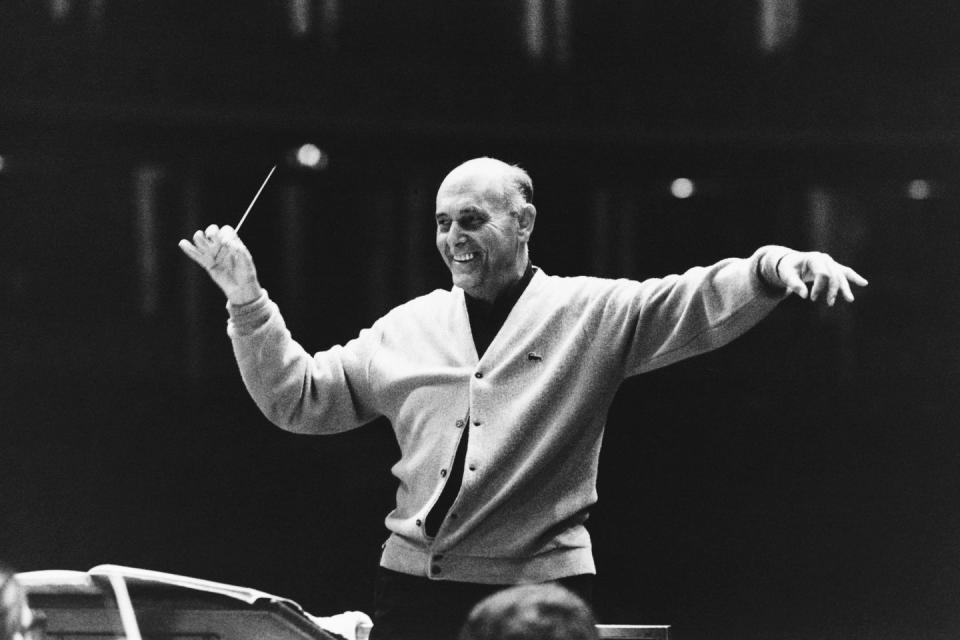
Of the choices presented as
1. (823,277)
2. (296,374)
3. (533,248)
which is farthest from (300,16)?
(823,277)

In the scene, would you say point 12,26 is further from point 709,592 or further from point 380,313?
point 709,592

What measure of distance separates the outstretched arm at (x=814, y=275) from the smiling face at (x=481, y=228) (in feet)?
1.43

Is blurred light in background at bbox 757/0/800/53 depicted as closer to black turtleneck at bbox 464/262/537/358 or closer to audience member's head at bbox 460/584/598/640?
black turtleneck at bbox 464/262/537/358

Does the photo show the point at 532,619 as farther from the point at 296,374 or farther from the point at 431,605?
the point at 296,374

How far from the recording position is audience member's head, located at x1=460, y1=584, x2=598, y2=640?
1140 millimetres

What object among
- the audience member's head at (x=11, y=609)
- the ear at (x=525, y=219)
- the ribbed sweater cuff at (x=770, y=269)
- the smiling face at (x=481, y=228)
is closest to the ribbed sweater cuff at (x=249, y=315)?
the smiling face at (x=481, y=228)

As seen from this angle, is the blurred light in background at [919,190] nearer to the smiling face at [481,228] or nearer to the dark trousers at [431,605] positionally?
the smiling face at [481,228]

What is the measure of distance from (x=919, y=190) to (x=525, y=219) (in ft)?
5.52

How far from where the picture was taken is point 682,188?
11.7 feet

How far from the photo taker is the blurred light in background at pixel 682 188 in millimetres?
3539

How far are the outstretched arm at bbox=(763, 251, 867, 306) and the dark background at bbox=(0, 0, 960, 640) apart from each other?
158cm

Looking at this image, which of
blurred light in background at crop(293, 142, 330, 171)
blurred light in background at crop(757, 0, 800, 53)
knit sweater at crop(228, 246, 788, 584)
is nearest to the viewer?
knit sweater at crop(228, 246, 788, 584)

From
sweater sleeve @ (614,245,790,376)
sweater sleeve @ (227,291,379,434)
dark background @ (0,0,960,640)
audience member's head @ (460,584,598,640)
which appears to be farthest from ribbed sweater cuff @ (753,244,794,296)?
dark background @ (0,0,960,640)

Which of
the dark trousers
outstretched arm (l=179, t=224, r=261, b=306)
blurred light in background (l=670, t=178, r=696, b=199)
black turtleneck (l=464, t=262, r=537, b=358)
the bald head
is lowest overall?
the dark trousers
